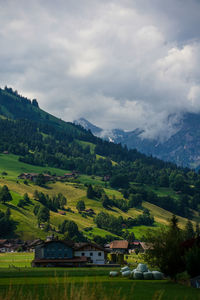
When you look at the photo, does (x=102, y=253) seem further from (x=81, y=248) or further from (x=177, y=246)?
(x=177, y=246)

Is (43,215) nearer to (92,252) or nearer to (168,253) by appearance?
(92,252)

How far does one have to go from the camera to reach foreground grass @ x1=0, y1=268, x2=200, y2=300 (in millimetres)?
9758

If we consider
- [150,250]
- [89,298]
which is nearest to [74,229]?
[150,250]

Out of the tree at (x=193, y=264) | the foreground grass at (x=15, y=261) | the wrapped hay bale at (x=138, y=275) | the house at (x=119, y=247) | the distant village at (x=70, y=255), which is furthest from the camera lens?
the house at (x=119, y=247)

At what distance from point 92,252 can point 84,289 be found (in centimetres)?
11701

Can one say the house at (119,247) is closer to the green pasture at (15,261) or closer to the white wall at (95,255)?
the white wall at (95,255)

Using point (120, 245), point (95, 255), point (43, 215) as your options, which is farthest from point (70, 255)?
point (43, 215)

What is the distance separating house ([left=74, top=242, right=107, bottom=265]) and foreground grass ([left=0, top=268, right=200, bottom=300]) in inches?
2534

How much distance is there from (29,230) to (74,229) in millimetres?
21431

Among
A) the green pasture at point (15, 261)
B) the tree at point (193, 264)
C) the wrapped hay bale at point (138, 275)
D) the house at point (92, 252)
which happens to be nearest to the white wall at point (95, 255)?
the house at point (92, 252)

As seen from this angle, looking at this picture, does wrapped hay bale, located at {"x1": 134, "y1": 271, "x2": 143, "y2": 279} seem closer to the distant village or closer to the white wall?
the distant village

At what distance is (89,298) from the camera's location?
9.78 m

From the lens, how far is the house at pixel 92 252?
12250 centimetres

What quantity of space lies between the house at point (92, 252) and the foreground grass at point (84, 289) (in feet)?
211
